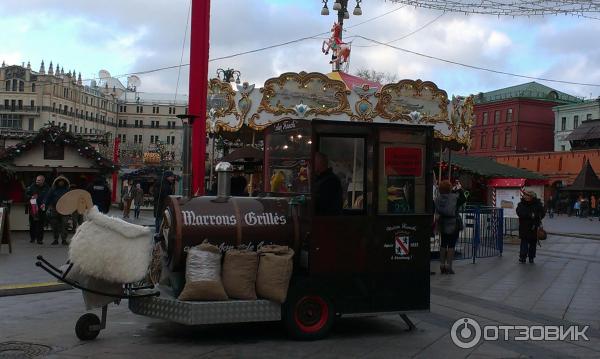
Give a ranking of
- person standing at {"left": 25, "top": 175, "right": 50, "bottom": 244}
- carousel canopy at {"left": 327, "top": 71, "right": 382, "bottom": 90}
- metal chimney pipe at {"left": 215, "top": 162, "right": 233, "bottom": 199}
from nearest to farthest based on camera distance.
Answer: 1. metal chimney pipe at {"left": 215, "top": 162, "right": 233, "bottom": 199}
2. person standing at {"left": 25, "top": 175, "right": 50, "bottom": 244}
3. carousel canopy at {"left": 327, "top": 71, "right": 382, "bottom": 90}

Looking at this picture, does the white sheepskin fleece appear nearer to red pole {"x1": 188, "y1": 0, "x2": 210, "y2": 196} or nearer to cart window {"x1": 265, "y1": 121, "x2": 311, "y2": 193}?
cart window {"x1": 265, "y1": 121, "x2": 311, "y2": 193}

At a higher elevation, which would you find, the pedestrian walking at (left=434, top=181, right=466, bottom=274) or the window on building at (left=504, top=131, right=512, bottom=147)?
the window on building at (left=504, top=131, right=512, bottom=147)

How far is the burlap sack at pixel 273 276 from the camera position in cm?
645

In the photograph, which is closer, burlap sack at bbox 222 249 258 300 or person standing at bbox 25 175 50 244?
burlap sack at bbox 222 249 258 300

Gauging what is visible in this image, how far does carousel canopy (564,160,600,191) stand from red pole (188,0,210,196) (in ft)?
146

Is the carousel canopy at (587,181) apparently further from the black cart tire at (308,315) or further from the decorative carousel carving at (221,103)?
the black cart tire at (308,315)

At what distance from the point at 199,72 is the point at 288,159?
4812mm

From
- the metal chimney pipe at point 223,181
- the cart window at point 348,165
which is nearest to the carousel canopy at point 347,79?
the cart window at point 348,165

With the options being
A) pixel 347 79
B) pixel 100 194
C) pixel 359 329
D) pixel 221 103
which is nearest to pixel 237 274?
pixel 359 329

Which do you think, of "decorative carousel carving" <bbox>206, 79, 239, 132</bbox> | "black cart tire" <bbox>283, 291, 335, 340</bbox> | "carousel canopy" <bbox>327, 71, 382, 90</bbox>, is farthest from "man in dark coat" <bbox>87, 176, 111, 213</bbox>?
"black cart tire" <bbox>283, 291, 335, 340</bbox>

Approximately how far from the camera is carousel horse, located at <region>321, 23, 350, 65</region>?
1916 cm

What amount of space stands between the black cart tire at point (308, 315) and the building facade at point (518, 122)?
7215 centimetres

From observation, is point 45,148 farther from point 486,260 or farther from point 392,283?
point 392,283

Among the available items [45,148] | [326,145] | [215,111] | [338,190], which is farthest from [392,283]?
[45,148]
